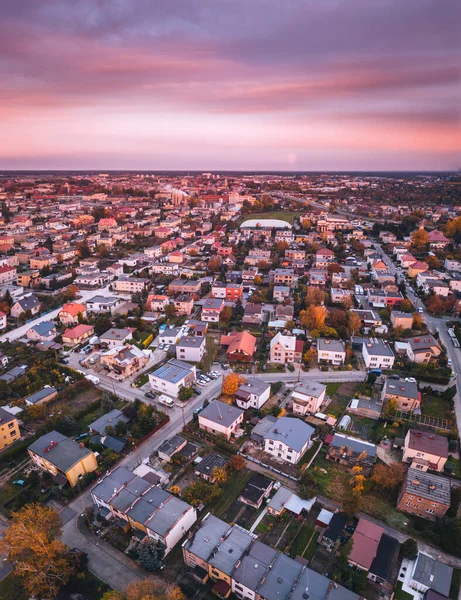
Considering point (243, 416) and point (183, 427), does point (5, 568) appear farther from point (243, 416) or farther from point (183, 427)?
point (243, 416)

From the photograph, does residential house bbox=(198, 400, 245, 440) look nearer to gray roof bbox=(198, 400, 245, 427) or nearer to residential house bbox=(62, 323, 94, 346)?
gray roof bbox=(198, 400, 245, 427)

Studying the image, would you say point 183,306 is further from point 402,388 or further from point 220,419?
point 402,388

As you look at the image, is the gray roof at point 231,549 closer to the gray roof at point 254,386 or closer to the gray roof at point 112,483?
the gray roof at point 112,483

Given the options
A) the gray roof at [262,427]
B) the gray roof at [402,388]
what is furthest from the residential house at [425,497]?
the gray roof at [262,427]

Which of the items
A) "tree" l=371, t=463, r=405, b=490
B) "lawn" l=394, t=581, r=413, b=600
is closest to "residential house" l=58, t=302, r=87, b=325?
"tree" l=371, t=463, r=405, b=490

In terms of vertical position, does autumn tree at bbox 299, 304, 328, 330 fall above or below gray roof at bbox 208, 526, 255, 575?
above
